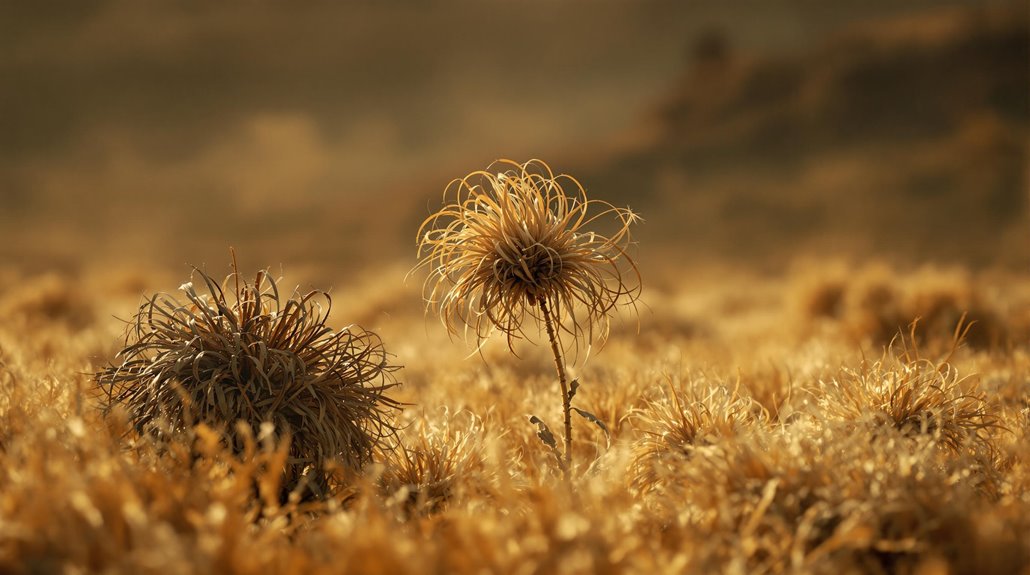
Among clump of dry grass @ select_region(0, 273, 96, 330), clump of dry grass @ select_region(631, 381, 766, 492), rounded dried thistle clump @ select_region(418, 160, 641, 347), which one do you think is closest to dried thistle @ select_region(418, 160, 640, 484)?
rounded dried thistle clump @ select_region(418, 160, 641, 347)

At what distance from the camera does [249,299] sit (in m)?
2.88

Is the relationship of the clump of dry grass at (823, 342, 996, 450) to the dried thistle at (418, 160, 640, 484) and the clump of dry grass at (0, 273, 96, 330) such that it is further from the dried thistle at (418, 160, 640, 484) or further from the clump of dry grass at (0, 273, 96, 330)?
the clump of dry grass at (0, 273, 96, 330)

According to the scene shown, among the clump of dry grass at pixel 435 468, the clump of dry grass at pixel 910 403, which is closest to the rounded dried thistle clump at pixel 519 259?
the clump of dry grass at pixel 435 468

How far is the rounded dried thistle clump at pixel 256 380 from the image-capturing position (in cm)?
261

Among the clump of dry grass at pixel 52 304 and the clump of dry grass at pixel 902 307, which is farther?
the clump of dry grass at pixel 52 304

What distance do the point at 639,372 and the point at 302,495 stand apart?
2326 mm

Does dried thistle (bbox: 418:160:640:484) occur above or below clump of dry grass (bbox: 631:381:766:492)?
above

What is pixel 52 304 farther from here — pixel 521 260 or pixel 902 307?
pixel 902 307

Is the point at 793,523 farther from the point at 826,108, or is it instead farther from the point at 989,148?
the point at 826,108

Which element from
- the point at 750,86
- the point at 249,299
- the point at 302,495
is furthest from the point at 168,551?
the point at 750,86

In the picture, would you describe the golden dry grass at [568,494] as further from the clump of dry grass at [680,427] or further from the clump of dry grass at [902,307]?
the clump of dry grass at [902,307]

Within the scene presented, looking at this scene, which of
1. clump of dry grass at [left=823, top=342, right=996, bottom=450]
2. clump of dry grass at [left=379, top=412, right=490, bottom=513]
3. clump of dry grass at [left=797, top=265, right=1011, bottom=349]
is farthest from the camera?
clump of dry grass at [left=797, top=265, right=1011, bottom=349]

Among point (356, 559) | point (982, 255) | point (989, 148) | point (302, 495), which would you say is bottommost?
point (356, 559)

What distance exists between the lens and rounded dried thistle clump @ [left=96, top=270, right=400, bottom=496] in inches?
103
